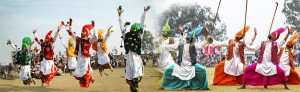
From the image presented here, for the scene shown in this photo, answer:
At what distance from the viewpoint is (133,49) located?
7441 mm

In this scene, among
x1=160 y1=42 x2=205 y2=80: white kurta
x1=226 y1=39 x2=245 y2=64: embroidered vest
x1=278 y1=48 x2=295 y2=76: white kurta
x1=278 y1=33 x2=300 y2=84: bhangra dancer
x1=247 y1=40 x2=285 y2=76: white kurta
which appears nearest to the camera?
x1=160 y1=42 x2=205 y2=80: white kurta

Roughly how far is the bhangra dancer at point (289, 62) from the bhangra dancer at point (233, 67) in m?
1.39

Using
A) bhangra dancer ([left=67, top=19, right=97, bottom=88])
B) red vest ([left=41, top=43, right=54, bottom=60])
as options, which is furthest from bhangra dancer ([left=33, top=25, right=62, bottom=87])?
bhangra dancer ([left=67, top=19, right=97, bottom=88])

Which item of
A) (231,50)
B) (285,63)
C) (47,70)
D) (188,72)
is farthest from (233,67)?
(47,70)

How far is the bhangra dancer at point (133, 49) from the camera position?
23.9 ft

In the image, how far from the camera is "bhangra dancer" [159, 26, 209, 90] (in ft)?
30.3

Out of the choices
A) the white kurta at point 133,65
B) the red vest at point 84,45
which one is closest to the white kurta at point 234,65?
the red vest at point 84,45

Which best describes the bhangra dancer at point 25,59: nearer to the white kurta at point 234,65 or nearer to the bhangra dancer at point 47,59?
the bhangra dancer at point 47,59

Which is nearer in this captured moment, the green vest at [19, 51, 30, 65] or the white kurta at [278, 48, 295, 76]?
the white kurta at [278, 48, 295, 76]

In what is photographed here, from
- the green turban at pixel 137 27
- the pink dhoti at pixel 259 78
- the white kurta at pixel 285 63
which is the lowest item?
the pink dhoti at pixel 259 78

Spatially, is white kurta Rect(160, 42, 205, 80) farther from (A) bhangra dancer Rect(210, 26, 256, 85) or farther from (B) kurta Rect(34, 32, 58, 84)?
(B) kurta Rect(34, 32, 58, 84)

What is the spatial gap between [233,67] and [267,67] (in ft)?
4.54

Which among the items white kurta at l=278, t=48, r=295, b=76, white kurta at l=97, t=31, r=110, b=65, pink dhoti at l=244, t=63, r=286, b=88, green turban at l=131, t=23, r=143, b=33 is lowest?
pink dhoti at l=244, t=63, r=286, b=88

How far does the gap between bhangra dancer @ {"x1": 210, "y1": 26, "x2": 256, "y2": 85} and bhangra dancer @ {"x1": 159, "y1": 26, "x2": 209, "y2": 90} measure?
6.63ft
